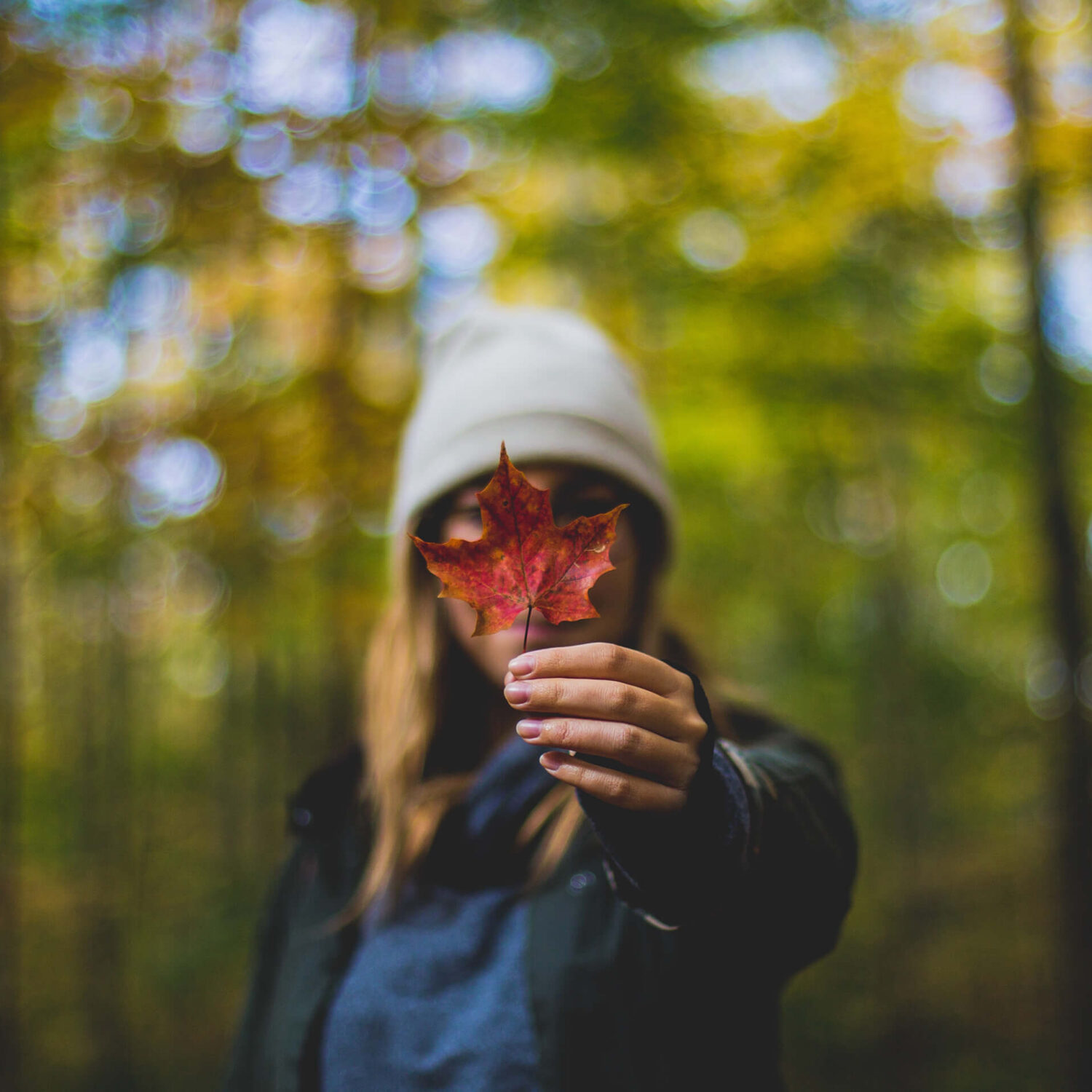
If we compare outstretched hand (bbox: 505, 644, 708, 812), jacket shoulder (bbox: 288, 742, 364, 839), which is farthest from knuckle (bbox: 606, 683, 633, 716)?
jacket shoulder (bbox: 288, 742, 364, 839)

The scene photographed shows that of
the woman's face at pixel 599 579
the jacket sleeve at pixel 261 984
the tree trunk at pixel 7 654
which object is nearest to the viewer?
the woman's face at pixel 599 579

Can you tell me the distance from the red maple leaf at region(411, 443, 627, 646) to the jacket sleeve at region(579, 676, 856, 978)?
0.23 metres

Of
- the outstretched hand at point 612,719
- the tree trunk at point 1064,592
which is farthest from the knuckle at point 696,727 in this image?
the tree trunk at point 1064,592

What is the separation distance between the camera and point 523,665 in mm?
821

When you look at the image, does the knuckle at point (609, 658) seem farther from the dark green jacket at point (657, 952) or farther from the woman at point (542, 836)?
the dark green jacket at point (657, 952)

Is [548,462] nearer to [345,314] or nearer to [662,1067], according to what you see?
[662,1067]

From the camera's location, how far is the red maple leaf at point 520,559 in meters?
0.83

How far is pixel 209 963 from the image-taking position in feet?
22.6

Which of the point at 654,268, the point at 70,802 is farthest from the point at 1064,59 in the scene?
the point at 70,802

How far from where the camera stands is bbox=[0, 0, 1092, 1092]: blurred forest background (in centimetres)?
297

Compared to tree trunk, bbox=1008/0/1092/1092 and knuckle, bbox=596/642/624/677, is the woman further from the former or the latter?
tree trunk, bbox=1008/0/1092/1092

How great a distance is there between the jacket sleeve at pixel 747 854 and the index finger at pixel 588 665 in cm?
12

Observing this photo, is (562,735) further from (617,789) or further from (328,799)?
(328,799)

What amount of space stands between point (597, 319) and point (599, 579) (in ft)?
13.6
